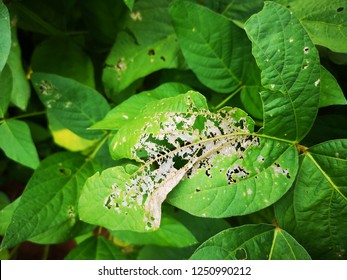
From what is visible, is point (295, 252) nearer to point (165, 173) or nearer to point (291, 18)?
point (165, 173)

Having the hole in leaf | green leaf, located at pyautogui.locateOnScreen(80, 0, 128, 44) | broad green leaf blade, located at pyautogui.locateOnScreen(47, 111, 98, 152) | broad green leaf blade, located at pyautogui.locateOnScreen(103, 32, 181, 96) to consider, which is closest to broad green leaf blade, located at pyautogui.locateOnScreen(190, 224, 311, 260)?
the hole in leaf

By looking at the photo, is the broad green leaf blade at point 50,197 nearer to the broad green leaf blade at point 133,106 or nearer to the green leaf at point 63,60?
the broad green leaf blade at point 133,106

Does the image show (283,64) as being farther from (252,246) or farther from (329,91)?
(252,246)

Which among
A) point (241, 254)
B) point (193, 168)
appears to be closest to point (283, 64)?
point (193, 168)

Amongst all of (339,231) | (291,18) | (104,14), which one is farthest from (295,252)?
(104,14)

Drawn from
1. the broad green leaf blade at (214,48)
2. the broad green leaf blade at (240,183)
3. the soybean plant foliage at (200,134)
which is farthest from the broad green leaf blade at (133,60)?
the broad green leaf blade at (240,183)
